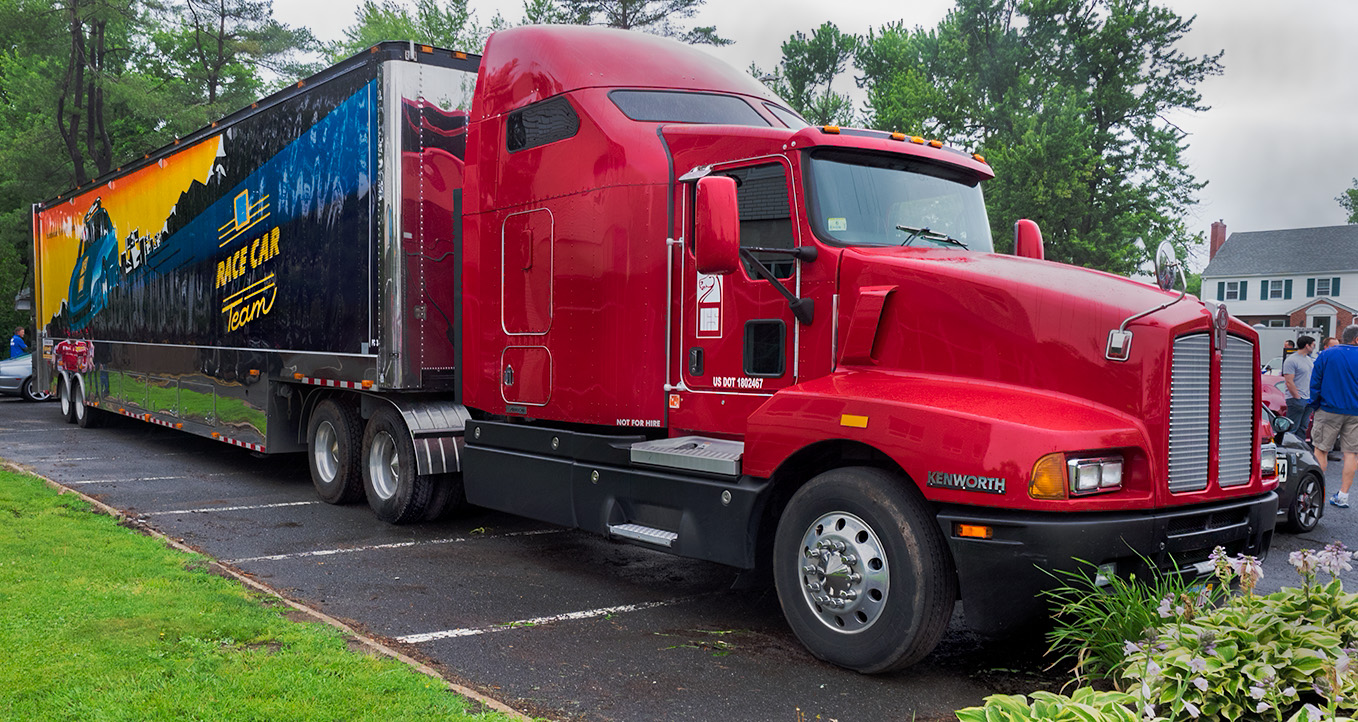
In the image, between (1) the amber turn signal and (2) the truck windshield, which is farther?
(2) the truck windshield

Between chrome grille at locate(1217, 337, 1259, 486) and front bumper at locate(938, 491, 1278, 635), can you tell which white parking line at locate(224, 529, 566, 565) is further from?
chrome grille at locate(1217, 337, 1259, 486)

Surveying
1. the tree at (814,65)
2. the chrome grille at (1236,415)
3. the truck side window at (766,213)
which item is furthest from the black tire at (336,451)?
the tree at (814,65)

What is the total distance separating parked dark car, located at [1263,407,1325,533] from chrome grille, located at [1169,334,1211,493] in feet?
14.0

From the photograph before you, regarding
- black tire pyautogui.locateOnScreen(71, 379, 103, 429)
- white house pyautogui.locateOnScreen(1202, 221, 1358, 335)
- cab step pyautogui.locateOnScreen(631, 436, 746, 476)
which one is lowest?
black tire pyautogui.locateOnScreen(71, 379, 103, 429)

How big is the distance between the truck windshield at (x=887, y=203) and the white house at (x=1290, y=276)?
58443 mm

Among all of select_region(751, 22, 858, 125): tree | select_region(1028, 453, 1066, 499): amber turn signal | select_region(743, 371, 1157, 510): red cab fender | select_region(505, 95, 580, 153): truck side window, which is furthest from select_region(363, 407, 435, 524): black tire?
select_region(751, 22, 858, 125): tree

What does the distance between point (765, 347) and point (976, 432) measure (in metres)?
1.57

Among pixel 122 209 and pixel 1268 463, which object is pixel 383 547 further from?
pixel 122 209

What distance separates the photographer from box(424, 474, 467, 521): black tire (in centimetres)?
852

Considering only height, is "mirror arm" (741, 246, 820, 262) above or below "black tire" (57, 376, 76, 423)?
above

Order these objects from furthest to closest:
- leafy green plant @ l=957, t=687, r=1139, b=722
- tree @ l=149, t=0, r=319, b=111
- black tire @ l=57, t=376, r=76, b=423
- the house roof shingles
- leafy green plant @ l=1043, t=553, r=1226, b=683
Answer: the house roof shingles, tree @ l=149, t=0, r=319, b=111, black tire @ l=57, t=376, r=76, b=423, leafy green plant @ l=1043, t=553, r=1226, b=683, leafy green plant @ l=957, t=687, r=1139, b=722

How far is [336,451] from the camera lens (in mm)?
9578

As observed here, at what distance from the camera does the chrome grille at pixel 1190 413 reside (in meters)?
4.53

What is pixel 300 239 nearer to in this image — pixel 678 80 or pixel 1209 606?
pixel 678 80
